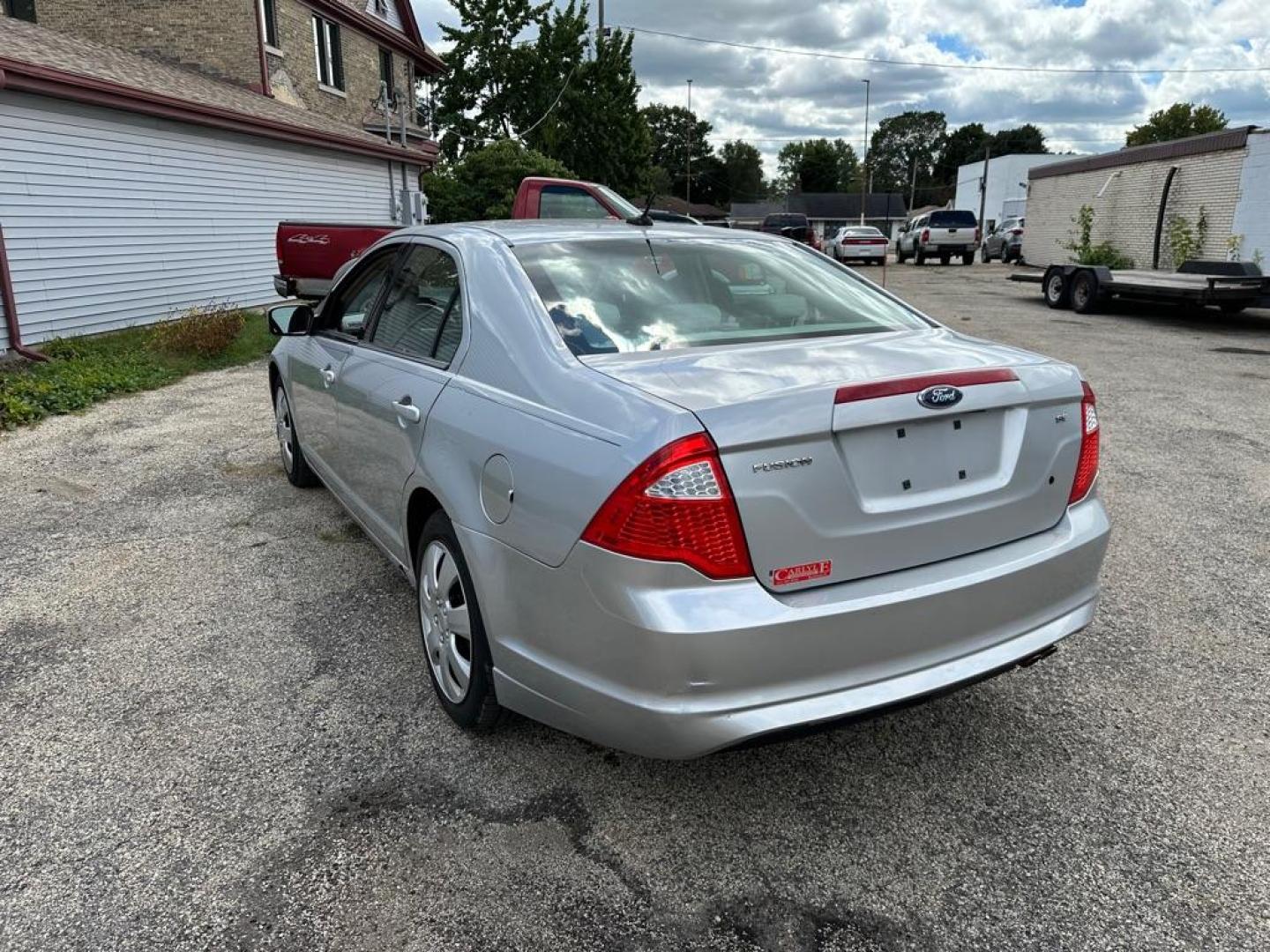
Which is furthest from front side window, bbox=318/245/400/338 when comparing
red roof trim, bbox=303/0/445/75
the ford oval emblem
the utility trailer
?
red roof trim, bbox=303/0/445/75

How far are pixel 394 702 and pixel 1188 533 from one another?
162 inches

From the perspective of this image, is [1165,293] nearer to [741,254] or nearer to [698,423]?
[741,254]

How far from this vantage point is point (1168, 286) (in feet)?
45.3

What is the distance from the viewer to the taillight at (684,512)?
6.93ft

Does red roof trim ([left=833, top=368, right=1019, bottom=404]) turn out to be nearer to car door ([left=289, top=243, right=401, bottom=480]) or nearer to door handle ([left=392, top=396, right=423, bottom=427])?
door handle ([left=392, top=396, right=423, bottom=427])

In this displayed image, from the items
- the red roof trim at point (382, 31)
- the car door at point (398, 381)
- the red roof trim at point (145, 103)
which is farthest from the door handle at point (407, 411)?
the red roof trim at point (382, 31)

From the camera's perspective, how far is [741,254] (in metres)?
3.52

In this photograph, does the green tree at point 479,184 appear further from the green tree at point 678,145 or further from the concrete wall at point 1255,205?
the green tree at point 678,145

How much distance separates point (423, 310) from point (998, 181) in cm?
6338

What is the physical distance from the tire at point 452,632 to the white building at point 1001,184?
55.9m

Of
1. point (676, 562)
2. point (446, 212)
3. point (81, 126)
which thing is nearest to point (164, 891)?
point (676, 562)

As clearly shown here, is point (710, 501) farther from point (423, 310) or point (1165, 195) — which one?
point (1165, 195)

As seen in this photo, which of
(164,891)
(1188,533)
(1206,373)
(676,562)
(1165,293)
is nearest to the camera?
(676,562)

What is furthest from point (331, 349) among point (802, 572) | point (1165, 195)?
point (1165, 195)
